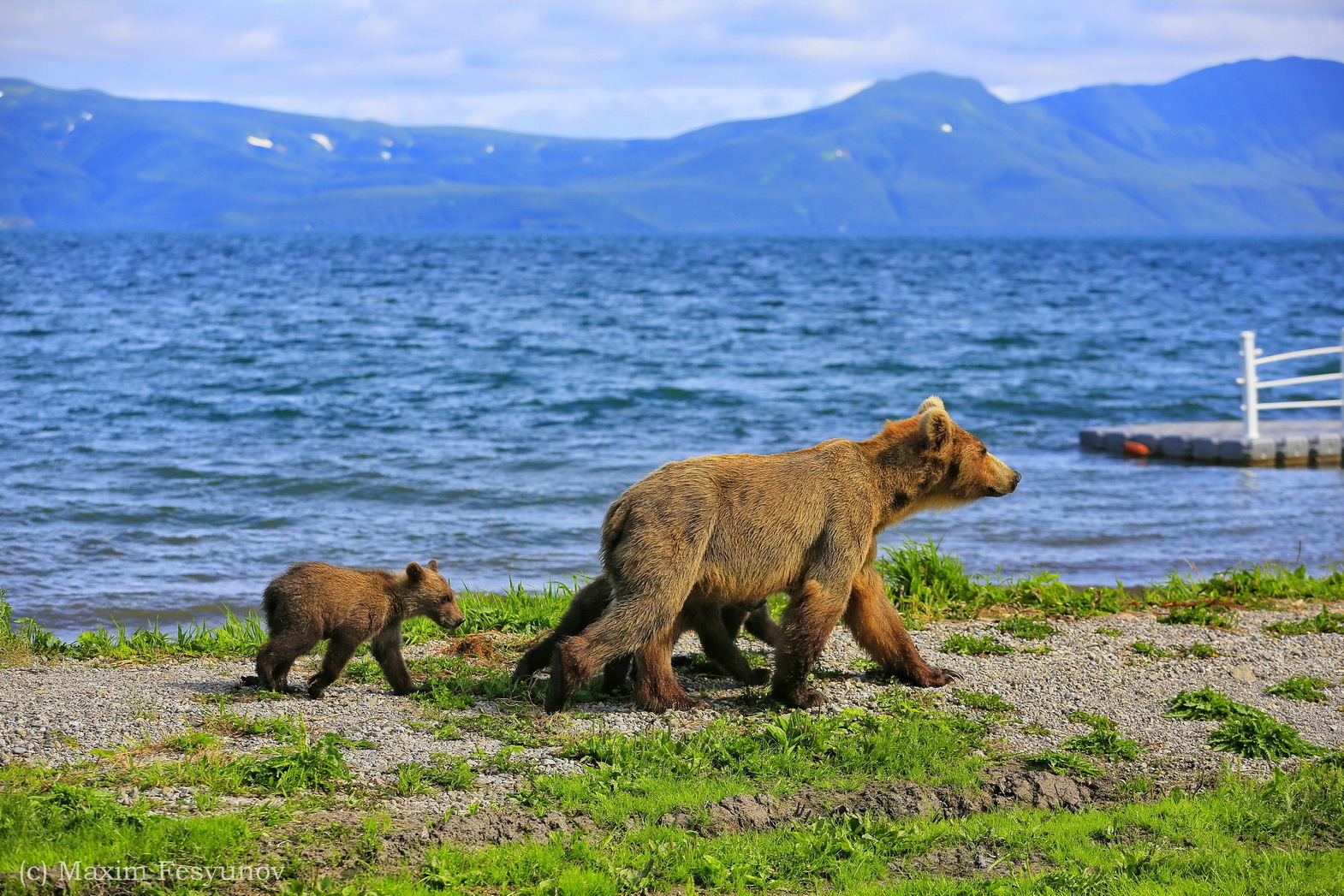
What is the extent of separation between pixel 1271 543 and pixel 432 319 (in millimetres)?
35313

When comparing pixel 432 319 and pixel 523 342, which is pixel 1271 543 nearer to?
pixel 523 342

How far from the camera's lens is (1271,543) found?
1416cm

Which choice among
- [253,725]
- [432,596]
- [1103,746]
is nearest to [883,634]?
[1103,746]

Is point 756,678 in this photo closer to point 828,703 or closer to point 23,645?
point 828,703

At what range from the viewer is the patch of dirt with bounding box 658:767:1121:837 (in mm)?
5406

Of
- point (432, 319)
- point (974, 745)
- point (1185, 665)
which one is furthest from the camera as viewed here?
point (432, 319)

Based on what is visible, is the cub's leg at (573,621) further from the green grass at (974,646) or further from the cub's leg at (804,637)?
the green grass at (974,646)

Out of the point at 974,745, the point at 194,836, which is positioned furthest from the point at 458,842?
the point at 974,745

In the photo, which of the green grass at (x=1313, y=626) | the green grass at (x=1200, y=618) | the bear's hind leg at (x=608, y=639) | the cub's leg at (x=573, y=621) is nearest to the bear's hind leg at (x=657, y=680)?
the bear's hind leg at (x=608, y=639)

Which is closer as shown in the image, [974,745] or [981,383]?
[974,745]

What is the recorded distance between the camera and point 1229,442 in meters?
19.5

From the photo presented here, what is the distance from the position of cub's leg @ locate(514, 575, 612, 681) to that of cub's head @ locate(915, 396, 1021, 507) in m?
2.06

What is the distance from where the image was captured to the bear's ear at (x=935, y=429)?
7.42 meters

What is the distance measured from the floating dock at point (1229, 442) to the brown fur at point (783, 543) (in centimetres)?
1348
